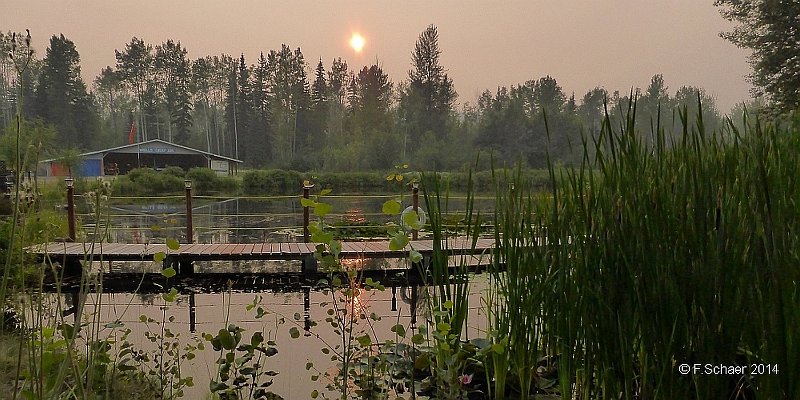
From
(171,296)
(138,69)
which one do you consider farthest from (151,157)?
(171,296)

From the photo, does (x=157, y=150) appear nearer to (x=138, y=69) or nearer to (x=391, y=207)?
(x=138, y=69)

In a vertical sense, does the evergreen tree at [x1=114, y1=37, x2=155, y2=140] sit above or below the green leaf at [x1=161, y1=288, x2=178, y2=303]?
above

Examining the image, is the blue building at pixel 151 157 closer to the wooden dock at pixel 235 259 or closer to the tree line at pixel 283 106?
the tree line at pixel 283 106

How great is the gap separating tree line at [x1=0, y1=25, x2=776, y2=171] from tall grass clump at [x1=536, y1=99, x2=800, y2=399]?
16.8 meters

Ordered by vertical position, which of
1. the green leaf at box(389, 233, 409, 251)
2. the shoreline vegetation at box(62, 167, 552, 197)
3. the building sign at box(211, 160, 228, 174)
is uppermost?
the building sign at box(211, 160, 228, 174)

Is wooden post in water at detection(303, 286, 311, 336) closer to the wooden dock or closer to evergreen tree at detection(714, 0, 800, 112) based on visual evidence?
the wooden dock

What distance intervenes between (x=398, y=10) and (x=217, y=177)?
12540 millimetres

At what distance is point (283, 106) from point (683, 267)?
26.0 metres

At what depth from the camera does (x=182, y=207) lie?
1221 cm

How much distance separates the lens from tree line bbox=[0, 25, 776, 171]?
1961cm

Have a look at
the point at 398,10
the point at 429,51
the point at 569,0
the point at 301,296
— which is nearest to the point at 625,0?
the point at 569,0

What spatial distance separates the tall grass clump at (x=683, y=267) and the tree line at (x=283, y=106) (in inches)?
661

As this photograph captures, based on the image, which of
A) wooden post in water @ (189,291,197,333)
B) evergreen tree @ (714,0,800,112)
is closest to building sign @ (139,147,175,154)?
wooden post in water @ (189,291,197,333)

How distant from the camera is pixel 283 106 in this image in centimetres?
2562
